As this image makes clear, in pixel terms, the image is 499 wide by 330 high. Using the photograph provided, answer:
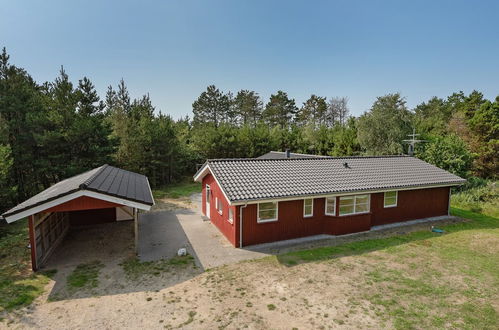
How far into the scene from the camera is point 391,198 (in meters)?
13.3

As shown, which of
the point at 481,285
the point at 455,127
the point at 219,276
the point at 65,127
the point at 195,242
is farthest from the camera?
the point at 455,127

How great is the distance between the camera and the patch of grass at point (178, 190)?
70.5ft

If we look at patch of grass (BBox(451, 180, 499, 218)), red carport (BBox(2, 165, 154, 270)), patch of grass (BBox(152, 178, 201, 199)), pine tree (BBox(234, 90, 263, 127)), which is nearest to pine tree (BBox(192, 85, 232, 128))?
pine tree (BBox(234, 90, 263, 127))

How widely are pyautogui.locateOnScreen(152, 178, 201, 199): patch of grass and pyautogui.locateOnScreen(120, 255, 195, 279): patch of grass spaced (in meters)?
11.9

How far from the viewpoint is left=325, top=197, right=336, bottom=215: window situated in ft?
38.4

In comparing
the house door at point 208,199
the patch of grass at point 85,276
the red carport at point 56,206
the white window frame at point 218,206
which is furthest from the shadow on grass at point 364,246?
the patch of grass at point 85,276

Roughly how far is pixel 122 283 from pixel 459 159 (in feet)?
73.2

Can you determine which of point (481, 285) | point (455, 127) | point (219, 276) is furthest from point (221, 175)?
point (455, 127)

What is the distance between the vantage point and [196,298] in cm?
704

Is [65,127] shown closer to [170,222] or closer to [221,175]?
[170,222]

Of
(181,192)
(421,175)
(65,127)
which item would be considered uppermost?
(65,127)

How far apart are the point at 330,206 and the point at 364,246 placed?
2123 millimetres

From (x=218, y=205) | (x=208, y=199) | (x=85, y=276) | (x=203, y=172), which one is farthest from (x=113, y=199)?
(x=208, y=199)

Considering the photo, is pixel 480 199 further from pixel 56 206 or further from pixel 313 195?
pixel 56 206
